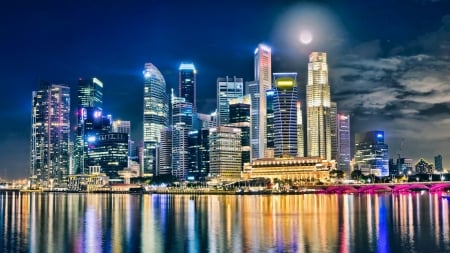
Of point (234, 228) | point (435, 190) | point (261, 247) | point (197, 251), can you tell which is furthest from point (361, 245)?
point (435, 190)

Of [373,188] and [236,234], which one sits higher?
[236,234]

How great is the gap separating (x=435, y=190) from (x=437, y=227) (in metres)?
133

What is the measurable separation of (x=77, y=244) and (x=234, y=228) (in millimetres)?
16715

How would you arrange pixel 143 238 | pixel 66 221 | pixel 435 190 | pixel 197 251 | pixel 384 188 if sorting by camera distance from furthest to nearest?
pixel 384 188 < pixel 435 190 < pixel 66 221 < pixel 143 238 < pixel 197 251

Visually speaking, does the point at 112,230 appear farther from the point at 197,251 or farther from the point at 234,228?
the point at 197,251

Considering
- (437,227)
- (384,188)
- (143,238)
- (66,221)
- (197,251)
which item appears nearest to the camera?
(197,251)

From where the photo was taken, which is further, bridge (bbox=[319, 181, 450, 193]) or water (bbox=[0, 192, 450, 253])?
bridge (bbox=[319, 181, 450, 193])

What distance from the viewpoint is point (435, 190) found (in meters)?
182

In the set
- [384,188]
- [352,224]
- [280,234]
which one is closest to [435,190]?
[384,188]

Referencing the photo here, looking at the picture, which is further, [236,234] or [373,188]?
[373,188]

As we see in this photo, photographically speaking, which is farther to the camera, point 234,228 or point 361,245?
point 234,228

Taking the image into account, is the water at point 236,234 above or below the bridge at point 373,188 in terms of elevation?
above

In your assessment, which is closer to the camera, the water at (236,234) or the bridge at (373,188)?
the water at (236,234)

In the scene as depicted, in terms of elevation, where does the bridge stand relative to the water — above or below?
below
